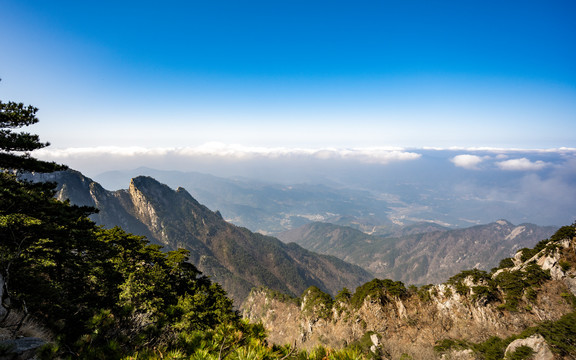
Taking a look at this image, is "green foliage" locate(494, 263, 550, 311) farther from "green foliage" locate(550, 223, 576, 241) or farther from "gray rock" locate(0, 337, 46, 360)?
"gray rock" locate(0, 337, 46, 360)

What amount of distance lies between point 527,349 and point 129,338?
24.8 m

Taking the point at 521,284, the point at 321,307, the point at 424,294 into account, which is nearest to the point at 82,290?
the point at 321,307

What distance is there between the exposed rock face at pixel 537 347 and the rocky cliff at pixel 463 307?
433cm

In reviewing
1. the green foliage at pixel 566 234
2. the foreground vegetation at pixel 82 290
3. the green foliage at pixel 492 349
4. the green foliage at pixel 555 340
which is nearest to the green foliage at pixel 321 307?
the foreground vegetation at pixel 82 290

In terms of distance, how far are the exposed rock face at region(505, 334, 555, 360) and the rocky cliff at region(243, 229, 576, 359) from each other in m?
4.33

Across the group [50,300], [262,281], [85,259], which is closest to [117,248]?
[85,259]

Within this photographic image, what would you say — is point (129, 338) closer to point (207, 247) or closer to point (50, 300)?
point (50, 300)

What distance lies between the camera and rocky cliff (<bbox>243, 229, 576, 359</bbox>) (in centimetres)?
2358

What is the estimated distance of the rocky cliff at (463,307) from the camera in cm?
2358

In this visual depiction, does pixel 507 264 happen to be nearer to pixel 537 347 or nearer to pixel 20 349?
pixel 537 347

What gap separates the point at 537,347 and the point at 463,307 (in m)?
13.1

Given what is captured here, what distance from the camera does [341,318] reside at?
1442 inches

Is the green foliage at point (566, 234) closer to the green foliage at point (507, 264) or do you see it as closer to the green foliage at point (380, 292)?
the green foliage at point (507, 264)

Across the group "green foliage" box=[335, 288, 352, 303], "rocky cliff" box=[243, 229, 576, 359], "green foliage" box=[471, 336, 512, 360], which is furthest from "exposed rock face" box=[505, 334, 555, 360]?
"green foliage" box=[335, 288, 352, 303]
